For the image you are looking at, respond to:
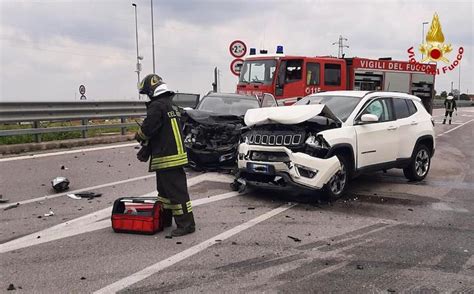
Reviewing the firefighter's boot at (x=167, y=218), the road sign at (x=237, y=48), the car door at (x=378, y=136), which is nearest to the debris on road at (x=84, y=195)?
the firefighter's boot at (x=167, y=218)

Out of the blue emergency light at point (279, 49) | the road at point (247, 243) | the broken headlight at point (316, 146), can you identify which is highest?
the blue emergency light at point (279, 49)

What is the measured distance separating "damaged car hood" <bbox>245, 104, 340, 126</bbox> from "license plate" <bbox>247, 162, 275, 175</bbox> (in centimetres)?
66

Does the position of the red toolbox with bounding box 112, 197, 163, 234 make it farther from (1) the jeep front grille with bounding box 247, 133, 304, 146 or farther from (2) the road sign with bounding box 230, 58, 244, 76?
(2) the road sign with bounding box 230, 58, 244, 76

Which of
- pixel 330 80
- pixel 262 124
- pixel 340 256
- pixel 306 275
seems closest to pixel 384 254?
pixel 340 256

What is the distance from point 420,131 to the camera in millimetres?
8875

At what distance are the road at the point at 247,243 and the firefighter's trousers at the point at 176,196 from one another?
21 cm

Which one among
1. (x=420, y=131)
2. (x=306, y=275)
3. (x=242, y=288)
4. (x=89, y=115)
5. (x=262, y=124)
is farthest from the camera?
(x=89, y=115)

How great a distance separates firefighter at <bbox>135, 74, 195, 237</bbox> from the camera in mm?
5457

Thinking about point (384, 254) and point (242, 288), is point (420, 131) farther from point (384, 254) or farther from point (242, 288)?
point (242, 288)

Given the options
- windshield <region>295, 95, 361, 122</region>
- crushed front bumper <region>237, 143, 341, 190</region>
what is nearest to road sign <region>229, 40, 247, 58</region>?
windshield <region>295, 95, 361, 122</region>

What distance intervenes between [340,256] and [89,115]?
9919 millimetres

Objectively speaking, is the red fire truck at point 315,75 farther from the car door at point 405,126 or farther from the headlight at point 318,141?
the headlight at point 318,141

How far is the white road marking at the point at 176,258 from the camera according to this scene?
3.98 m

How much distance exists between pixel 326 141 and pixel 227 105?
13.2ft
